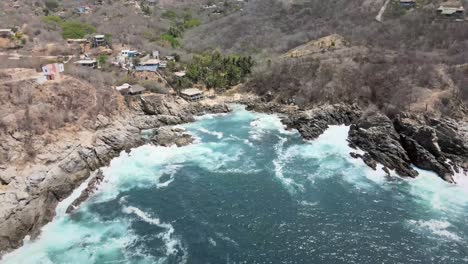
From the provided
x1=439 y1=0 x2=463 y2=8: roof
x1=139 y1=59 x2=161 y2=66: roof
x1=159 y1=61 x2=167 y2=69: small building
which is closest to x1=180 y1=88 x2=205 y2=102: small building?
x1=139 y1=59 x2=161 y2=66: roof

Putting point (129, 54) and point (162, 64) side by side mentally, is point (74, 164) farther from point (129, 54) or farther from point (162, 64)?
point (129, 54)

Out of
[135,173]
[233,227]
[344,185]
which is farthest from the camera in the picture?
[135,173]

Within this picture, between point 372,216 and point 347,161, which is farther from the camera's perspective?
point 347,161

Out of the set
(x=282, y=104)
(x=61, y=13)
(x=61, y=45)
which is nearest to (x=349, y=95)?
(x=282, y=104)

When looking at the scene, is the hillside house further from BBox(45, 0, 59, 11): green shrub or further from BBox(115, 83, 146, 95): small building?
BBox(45, 0, 59, 11): green shrub

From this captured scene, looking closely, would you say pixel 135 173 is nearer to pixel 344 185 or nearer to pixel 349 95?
pixel 344 185

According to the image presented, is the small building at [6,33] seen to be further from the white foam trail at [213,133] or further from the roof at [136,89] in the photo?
the white foam trail at [213,133]

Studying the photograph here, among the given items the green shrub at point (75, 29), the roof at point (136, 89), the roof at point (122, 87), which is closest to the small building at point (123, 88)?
the roof at point (122, 87)
